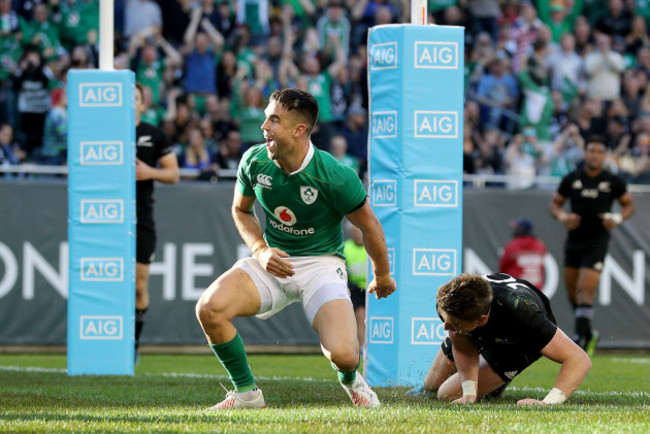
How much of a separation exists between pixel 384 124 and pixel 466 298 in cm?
293

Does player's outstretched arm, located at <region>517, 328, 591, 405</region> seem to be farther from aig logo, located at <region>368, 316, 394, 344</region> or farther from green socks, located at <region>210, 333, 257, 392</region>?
aig logo, located at <region>368, 316, 394, 344</region>

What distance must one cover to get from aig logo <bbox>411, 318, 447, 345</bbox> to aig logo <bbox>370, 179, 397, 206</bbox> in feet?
3.30

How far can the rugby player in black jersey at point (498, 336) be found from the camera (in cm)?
701

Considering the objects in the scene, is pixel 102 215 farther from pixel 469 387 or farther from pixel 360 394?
pixel 469 387

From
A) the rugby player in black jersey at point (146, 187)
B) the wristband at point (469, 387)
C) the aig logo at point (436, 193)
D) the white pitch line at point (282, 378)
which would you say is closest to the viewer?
the wristband at point (469, 387)

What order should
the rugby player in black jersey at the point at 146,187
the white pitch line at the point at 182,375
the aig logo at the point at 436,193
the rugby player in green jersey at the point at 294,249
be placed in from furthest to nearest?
the rugby player in black jersey at the point at 146,187 < the white pitch line at the point at 182,375 < the aig logo at the point at 436,193 < the rugby player in green jersey at the point at 294,249

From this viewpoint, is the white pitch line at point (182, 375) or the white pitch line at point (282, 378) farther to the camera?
the white pitch line at point (182, 375)

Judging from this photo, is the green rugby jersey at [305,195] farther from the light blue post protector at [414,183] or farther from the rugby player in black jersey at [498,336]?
the light blue post protector at [414,183]

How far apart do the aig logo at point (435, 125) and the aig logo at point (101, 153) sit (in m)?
2.92

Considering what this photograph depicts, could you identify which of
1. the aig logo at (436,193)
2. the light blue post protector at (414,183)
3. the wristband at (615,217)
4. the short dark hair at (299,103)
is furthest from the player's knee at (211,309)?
the wristband at (615,217)

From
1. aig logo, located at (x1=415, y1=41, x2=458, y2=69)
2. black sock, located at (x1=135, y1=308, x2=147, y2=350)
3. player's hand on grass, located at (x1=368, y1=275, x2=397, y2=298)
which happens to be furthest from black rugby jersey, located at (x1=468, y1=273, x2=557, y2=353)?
black sock, located at (x1=135, y1=308, x2=147, y2=350)

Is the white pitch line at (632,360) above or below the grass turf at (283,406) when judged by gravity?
below

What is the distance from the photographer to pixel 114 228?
10555 millimetres

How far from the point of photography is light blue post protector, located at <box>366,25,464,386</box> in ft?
30.5
